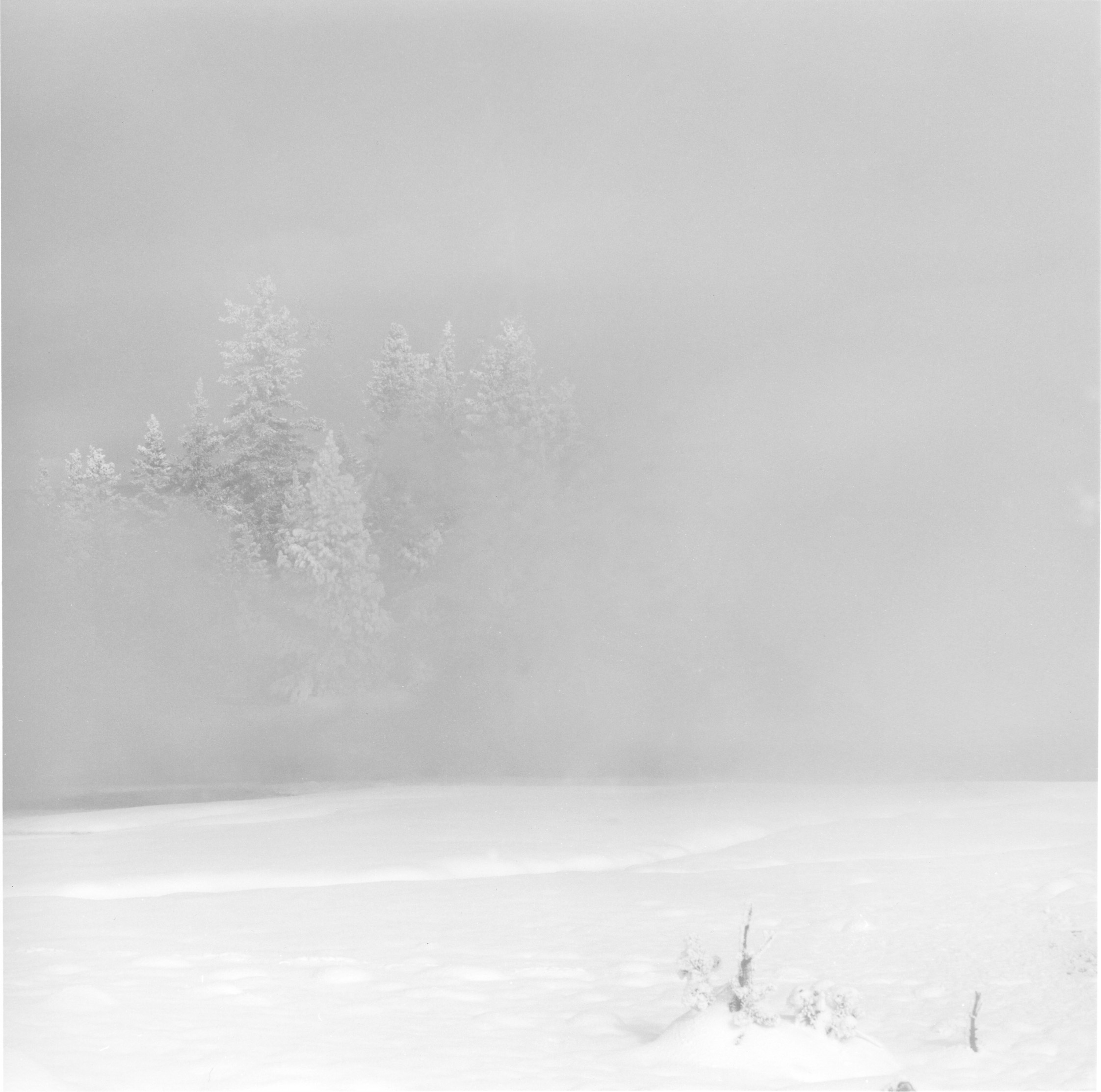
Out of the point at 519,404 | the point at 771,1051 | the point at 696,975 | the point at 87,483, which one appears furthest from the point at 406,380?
the point at 771,1051

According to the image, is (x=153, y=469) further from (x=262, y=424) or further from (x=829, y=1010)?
(x=829, y=1010)

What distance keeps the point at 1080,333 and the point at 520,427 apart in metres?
1.92

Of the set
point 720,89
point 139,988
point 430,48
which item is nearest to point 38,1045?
point 139,988

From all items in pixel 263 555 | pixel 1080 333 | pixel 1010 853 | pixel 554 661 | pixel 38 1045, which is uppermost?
pixel 1080 333

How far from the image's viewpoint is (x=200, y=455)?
420 centimetres

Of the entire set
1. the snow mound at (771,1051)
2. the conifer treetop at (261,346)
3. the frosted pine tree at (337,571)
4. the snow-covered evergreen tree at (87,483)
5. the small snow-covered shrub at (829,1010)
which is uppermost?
the conifer treetop at (261,346)

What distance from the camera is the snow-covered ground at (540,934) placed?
3.24m

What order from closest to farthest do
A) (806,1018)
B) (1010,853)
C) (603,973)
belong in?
1. (806,1018)
2. (603,973)
3. (1010,853)

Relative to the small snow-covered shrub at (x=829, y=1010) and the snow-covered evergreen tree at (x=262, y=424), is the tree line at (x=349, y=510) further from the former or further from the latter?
the small snow-covered shrub at (x=829, y=1010)

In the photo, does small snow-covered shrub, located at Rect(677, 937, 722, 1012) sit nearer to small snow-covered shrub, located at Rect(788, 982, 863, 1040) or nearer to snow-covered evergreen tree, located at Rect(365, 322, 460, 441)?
small snow-covered shrub, located at Rect(788, 982, 863, 1040)

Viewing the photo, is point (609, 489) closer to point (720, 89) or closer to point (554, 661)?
point (554, 661)

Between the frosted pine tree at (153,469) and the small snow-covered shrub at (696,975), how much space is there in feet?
7.14

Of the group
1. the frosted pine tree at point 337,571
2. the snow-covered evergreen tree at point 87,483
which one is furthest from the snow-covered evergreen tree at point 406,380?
the snow-covered evergreen tree at point 87,483

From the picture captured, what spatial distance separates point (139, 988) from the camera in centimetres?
346
